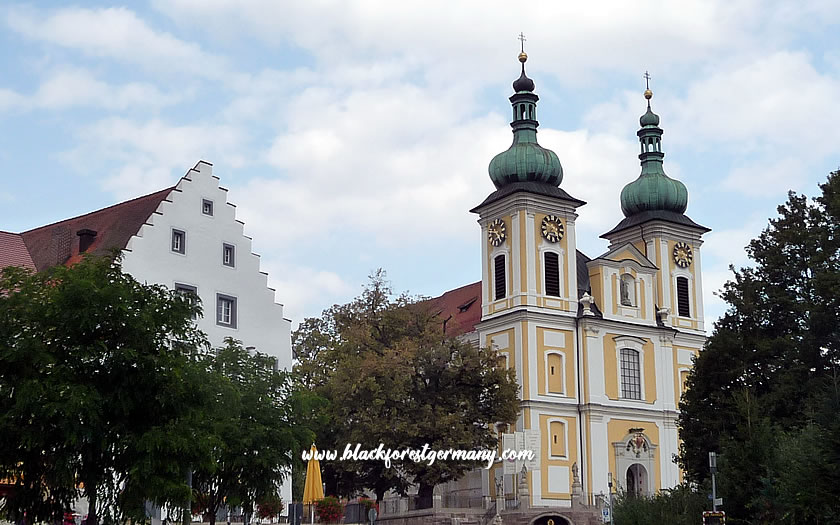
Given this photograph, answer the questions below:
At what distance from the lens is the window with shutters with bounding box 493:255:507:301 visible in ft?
213

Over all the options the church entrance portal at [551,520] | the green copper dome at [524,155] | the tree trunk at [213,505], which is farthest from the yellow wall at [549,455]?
the tree trunk at [213,505]

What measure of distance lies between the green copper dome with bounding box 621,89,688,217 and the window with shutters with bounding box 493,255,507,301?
38.5 feet

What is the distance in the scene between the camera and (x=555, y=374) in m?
62.9

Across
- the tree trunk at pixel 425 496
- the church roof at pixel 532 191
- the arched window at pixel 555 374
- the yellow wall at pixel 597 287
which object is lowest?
the tree trunk at pixel 425 496

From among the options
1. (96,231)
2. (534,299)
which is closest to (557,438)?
(534,299)

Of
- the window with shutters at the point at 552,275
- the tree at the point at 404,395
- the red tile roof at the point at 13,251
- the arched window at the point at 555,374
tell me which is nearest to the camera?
the red tile roof at the point at 13,251

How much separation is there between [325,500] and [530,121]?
102ft

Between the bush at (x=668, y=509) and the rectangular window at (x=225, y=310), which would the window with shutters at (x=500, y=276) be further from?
the bush at (x=668, y=509)

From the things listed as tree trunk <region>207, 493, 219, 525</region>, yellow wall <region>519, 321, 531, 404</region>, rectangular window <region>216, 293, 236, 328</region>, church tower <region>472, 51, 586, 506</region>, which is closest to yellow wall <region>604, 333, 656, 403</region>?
church tower <region>472, 51, 586, 506</region>

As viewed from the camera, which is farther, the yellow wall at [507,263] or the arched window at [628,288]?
the arched window at [628,288]

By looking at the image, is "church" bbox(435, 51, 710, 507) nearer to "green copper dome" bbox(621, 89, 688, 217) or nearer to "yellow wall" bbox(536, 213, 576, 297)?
"yellow wall" bbox(536, 213, 576, 297)

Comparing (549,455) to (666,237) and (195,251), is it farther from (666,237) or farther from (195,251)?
(195,251)

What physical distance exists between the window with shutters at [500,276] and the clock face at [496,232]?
866 millimetres

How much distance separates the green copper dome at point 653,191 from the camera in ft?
236
